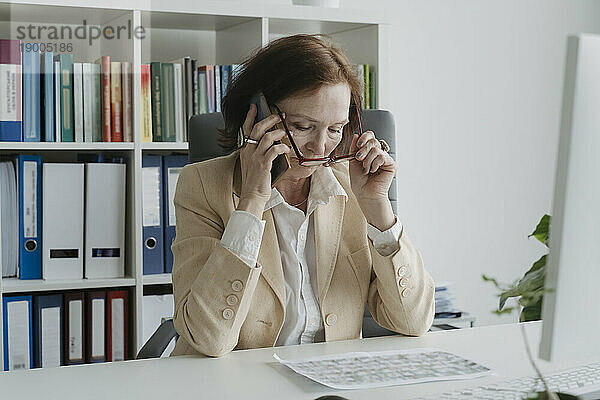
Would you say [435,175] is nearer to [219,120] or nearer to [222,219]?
[219,120]

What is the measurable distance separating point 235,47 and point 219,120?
90 cm

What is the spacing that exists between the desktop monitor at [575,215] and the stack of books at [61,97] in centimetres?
186

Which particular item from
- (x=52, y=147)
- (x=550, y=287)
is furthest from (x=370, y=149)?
(x=52, y=147)

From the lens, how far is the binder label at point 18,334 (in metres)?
2.28

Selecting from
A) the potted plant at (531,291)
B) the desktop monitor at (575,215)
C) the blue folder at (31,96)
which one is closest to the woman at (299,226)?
the potted plant at (531,291)

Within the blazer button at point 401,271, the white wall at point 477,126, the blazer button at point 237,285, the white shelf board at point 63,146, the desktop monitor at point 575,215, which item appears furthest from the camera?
the white wall at point 477,126

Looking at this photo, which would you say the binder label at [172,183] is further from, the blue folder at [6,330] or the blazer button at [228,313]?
the blazer button at [228,313]

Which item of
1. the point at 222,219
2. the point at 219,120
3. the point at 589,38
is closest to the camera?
the point at 589,38

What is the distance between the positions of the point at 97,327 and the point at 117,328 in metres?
0.06

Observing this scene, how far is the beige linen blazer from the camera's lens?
140 cm

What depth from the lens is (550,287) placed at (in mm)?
668

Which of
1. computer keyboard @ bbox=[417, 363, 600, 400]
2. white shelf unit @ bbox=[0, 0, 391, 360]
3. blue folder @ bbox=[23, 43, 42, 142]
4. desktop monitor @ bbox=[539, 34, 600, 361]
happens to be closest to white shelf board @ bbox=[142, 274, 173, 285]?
white shelf unit @ bbox=[0, 0, 391, 360]

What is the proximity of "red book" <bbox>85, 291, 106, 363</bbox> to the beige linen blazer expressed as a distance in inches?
36.9

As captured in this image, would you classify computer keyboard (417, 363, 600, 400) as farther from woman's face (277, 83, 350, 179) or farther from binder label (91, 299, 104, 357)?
binder label (91, 299, 104, 357)
